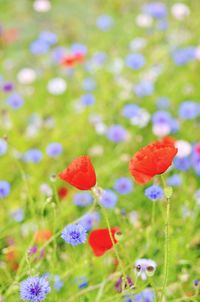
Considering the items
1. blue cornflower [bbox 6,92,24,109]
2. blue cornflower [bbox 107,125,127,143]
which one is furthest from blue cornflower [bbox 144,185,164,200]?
blue cornflower [bbox 6,92,24,109]

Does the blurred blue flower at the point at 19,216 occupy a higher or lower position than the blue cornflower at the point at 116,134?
lower

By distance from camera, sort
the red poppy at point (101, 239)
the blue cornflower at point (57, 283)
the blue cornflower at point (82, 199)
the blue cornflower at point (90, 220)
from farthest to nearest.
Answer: the blue cornflower at point (82, 199)
the blue cornflower at point (90, 220)
the blue cornflower at point (57, 283)
the red poppy at point (101, 239)

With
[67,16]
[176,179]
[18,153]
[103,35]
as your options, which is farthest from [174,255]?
[67,16]

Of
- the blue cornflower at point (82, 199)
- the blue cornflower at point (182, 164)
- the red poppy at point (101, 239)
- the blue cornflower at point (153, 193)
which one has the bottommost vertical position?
the red poppy at point (101, 239)

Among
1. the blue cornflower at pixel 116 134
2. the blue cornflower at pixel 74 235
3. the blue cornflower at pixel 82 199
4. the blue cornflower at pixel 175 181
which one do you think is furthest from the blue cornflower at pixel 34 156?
the blue cornflower at pixel 74 235

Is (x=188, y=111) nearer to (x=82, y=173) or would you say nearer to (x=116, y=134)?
(x=116, y=134)

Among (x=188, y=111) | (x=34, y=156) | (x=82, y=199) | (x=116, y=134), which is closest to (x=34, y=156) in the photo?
(x=34, y=156)

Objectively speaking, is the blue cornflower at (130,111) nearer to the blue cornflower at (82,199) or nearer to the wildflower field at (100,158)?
the wildflower field at (100,158)

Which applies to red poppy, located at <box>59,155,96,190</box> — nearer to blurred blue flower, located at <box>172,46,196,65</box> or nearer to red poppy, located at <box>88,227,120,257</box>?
red poppy, located at <box>88,227,120,257</box>

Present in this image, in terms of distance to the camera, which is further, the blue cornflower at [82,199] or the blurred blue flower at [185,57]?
the blurred blue flower at [185,57]
